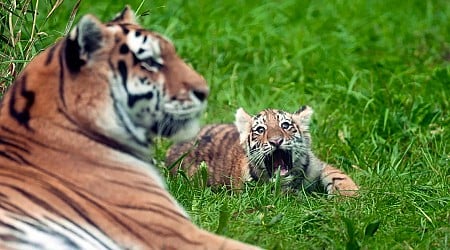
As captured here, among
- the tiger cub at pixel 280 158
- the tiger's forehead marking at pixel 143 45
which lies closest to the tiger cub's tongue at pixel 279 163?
the tiger cub at pixel 280 158

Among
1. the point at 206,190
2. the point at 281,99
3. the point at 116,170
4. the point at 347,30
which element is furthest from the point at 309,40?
the point at 116,170

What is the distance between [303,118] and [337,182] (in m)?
0.55

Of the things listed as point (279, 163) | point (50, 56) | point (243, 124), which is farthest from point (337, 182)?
point (50, 56)

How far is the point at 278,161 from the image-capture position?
6.64 m

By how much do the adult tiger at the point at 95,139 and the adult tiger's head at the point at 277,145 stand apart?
2018 mm

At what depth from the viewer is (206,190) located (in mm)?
6027

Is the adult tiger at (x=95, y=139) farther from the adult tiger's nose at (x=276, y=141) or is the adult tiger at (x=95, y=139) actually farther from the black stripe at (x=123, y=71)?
the adult tiger's nose at (x=276, y=141)

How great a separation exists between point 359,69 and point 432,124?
1.33 m

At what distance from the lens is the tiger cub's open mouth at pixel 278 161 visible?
661 centimetres

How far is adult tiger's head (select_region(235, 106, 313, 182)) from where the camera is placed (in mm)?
6570

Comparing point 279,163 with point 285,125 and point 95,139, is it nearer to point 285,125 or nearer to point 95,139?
point 285,125

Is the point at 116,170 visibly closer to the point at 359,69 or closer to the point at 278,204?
the point at 278,204

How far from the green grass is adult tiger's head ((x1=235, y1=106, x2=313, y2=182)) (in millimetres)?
337

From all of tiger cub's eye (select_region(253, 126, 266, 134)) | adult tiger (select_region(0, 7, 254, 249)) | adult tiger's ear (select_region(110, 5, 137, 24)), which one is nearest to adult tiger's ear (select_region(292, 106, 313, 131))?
tiger cub's eye (select_region(253, 126, 266, 134))
